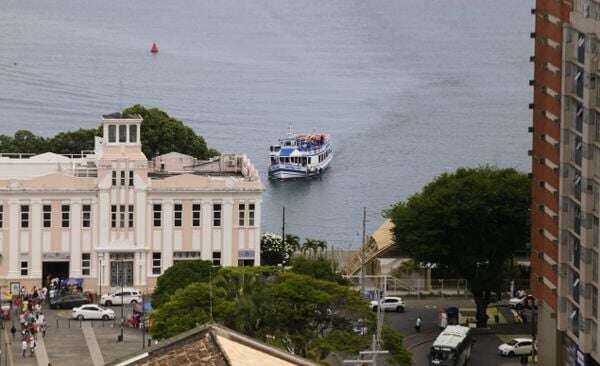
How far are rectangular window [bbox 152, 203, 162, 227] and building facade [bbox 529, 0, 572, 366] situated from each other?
24.2 metres

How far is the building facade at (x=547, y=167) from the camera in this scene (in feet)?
Result: 240

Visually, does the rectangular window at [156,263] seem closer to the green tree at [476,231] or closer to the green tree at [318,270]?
the green tree at [476,231]

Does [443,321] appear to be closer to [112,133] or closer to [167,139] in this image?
[112,133]

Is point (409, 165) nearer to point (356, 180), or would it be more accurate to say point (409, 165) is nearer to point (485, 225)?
point (356, 180)

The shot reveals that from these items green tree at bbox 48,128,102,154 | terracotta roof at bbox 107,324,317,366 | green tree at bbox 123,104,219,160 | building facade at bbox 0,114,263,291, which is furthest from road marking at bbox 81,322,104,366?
terracotta roof at bbox 107,324,317,366

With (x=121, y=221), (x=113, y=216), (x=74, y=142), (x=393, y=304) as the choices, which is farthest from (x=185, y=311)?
(x=74, y=142)

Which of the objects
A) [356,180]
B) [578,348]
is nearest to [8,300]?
[578,348]

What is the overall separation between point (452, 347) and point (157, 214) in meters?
25.8

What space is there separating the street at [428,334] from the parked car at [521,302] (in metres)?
2.67

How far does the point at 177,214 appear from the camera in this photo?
96875mm

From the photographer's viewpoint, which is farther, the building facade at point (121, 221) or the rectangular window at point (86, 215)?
the rectangular window at point (86, 215)

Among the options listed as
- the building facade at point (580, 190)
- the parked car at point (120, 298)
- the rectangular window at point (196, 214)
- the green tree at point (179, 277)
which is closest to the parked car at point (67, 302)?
the parked car at point (120, 298)

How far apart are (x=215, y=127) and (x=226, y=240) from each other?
89.1 m

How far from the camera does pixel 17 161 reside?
101500mm
